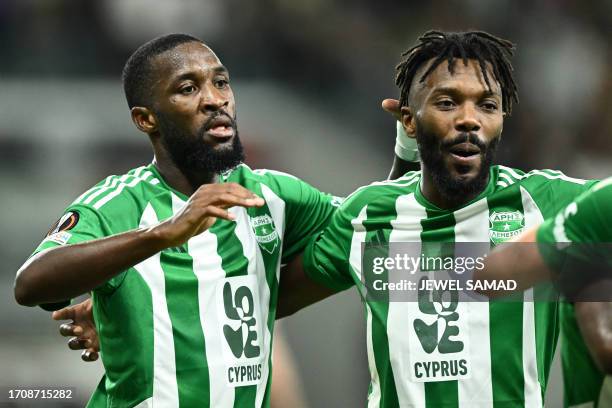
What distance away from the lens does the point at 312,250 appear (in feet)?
12.1

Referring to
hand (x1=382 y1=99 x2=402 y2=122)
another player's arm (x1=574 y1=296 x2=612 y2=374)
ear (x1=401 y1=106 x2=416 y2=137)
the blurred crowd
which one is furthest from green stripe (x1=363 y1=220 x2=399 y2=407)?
the blurred crowd

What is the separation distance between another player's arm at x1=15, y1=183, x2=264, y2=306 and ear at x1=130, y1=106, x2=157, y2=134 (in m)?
0.73

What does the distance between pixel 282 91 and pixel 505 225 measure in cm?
437

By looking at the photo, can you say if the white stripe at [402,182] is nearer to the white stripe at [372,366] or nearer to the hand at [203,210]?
the white stripe at [372,366]

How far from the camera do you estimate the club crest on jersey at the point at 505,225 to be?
334cm

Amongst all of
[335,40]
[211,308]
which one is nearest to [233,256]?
[211,308]

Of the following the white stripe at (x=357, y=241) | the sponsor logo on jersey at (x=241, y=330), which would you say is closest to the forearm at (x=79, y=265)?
the sponsor logo on jersey at (x=241, y=330)

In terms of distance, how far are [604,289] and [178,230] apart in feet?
4.03

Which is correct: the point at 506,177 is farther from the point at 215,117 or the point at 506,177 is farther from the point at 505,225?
the point at 215,117

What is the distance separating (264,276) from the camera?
12.0ft

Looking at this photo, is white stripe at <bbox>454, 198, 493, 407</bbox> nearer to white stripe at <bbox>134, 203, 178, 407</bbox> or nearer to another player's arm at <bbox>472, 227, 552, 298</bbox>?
another player's arm at <bbox>472, 227, 552, 298</bbox>

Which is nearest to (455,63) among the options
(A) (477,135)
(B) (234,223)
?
(A) (477,135)

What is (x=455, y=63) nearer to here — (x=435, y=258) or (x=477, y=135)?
(x=477, y=135)

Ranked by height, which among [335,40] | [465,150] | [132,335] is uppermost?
[335,40]
